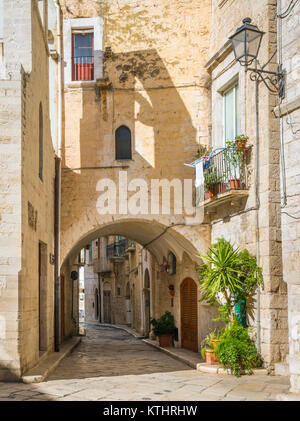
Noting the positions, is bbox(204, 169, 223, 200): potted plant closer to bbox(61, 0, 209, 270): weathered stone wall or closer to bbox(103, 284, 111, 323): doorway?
bbox(61, 0, 209, 270): weathered stone wall

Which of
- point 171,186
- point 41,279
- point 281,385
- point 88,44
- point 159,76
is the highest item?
point 88,44

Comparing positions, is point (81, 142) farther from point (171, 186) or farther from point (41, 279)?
point (41, 279)

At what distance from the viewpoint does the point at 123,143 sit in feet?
46.9

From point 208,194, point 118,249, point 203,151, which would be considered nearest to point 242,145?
point 208,194

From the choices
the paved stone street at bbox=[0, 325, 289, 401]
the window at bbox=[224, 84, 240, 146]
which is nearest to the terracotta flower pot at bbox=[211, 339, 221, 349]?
the paved stone street at bbox=[0, 325, 289, 401]

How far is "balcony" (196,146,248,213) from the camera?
11.3 metres

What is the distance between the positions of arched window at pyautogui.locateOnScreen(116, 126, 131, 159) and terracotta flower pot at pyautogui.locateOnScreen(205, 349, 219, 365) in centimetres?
515

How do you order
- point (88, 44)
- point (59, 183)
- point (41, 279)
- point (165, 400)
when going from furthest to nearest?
point (88, 44)
point (59, 183)
point (41, 279)
point (165, 400)

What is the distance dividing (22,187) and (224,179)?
4240mm

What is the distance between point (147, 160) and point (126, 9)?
3.82m

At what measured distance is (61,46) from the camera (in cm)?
1452

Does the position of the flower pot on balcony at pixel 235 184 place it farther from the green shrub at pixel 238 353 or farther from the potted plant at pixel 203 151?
the green shrub at pixel 238 353

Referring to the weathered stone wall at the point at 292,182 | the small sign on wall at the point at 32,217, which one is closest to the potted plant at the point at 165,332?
the small sign on wall at the point at 32,217

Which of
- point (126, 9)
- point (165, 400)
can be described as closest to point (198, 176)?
point (126, 9)
